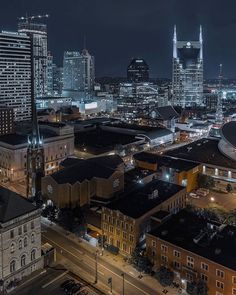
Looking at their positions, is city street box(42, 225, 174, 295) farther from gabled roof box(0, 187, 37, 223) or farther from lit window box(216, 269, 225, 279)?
gabled roof box(0, 187, 37, 223)

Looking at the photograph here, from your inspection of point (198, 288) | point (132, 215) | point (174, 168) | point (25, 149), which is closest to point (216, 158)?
point (174, 168)

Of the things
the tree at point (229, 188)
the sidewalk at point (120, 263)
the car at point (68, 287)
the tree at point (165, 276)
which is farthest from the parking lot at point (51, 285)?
the tree at point (229, 188)

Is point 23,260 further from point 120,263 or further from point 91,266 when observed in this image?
point 120,263

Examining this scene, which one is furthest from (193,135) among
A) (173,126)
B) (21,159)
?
(21,159)

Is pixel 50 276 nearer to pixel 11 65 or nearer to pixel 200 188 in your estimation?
pixel 200 188

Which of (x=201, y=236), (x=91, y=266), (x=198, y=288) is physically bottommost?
(x=91, y=266)
